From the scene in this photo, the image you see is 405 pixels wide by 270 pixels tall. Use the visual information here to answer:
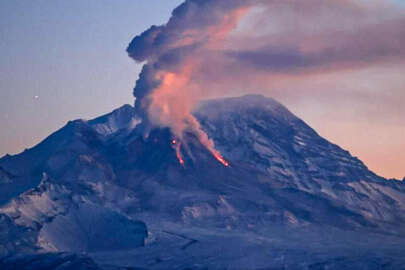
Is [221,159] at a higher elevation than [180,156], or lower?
lower

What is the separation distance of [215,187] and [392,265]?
176ft

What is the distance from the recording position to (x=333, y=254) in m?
129

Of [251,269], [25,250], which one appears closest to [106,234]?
[25,250]

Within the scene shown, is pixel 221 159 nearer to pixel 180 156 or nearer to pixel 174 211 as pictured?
pixel 180 156

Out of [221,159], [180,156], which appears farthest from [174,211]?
[221,159]

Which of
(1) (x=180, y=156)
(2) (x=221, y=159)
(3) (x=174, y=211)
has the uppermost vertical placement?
(1) (x=180, y=156)

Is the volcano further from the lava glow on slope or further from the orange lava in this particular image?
the orange lava

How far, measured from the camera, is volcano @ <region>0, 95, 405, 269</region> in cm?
12019

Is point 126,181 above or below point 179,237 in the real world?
above

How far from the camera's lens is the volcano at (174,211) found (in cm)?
12019

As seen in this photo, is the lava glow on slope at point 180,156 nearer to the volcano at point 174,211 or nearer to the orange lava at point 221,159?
the orange lava at point 221,159

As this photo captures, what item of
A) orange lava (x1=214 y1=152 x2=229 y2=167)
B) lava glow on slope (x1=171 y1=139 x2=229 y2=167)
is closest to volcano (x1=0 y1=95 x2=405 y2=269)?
lava glow on slope (x1=171 y1=139 x2=229 y2=167)

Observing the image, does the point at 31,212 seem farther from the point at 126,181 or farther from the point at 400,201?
the point at 400,201

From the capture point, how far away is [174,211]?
151750mm
